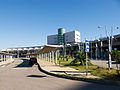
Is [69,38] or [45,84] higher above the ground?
[69,38]

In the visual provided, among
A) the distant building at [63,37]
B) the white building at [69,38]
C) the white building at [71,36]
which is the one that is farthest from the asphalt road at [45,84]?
the white building at [71,36]

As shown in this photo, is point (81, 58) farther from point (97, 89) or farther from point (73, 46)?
point (73, 46)

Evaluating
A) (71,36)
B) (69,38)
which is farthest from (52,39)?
(71,36)

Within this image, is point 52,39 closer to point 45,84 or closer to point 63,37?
point 63,37

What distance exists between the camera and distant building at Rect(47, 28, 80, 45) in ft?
406

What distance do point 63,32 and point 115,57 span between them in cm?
12413

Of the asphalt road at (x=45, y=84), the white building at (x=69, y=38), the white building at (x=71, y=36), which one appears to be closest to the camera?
the asphalt road at (x=45, y=84)

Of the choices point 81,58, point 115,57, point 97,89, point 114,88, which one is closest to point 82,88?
point 97,89

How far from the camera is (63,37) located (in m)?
135

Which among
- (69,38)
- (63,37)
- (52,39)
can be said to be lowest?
(69,38)

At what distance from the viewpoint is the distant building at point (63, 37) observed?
12369 cm

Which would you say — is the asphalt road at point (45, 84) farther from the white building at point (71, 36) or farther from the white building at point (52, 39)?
the white building at point (52, 39)

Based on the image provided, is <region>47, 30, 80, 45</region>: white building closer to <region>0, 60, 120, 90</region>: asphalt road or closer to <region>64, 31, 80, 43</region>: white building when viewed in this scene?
<region>64, 31, 80, 43</region>: white building

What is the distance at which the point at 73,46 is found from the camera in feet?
320
